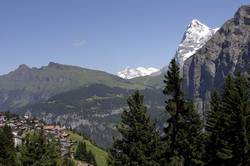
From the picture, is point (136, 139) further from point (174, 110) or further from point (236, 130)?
point (236, 130)

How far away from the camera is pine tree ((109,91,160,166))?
46562 millimetres

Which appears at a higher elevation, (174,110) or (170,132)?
(174,110)

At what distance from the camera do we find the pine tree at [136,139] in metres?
46.6

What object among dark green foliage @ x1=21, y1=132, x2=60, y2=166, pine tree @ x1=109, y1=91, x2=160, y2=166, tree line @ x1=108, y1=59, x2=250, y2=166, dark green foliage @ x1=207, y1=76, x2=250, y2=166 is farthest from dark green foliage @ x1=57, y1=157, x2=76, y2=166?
dark green foliage @ x1=207, y1=76, x2=250, y2=166

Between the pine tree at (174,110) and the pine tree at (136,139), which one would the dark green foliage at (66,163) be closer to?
the pine tree at (136,139)

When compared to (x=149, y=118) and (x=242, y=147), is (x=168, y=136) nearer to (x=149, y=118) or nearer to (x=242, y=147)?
(x=149, y=118)

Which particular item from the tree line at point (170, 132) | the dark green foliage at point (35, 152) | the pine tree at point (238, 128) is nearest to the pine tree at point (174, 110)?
the tree line at point (170, 132)

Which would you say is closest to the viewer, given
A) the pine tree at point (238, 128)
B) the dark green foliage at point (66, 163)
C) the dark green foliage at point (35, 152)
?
the pine tree at point (238, 128)

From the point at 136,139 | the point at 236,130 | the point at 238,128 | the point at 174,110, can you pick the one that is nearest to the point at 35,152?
the point at 136,139

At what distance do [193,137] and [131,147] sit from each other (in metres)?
15.7

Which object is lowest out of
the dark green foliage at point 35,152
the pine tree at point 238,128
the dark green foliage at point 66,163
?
the dark green foliage at point 66,163

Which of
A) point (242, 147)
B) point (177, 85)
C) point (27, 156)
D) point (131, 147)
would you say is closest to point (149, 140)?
point (131, 147)

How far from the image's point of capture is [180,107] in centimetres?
4831

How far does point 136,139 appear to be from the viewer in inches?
1866
